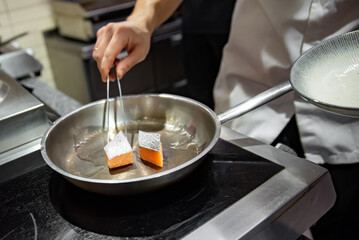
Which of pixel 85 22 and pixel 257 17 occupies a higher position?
pixel 257 17

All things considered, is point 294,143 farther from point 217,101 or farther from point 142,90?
point 142,90

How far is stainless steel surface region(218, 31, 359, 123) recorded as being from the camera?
78 centimetres

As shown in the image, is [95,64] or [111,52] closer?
[111,52]

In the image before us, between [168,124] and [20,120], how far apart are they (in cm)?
40

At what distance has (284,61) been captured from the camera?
1.21 m

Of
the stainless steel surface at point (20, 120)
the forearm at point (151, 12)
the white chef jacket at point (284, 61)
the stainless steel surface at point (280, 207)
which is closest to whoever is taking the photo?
the stainless steel surface at point (280, 207)

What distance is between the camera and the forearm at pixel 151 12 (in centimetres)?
121

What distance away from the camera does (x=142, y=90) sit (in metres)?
3.13

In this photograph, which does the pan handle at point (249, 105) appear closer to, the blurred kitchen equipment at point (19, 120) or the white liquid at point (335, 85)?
the white liquid at point (335, 85)

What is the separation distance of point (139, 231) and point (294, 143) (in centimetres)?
71

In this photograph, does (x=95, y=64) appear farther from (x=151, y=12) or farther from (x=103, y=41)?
(x=103, y=41)

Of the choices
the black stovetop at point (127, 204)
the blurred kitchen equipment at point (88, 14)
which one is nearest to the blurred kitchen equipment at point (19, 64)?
the black stovetop at point (127, 204)

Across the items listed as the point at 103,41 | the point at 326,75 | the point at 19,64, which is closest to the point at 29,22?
the point at 19,64

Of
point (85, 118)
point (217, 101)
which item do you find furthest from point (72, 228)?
point (217, 101)
